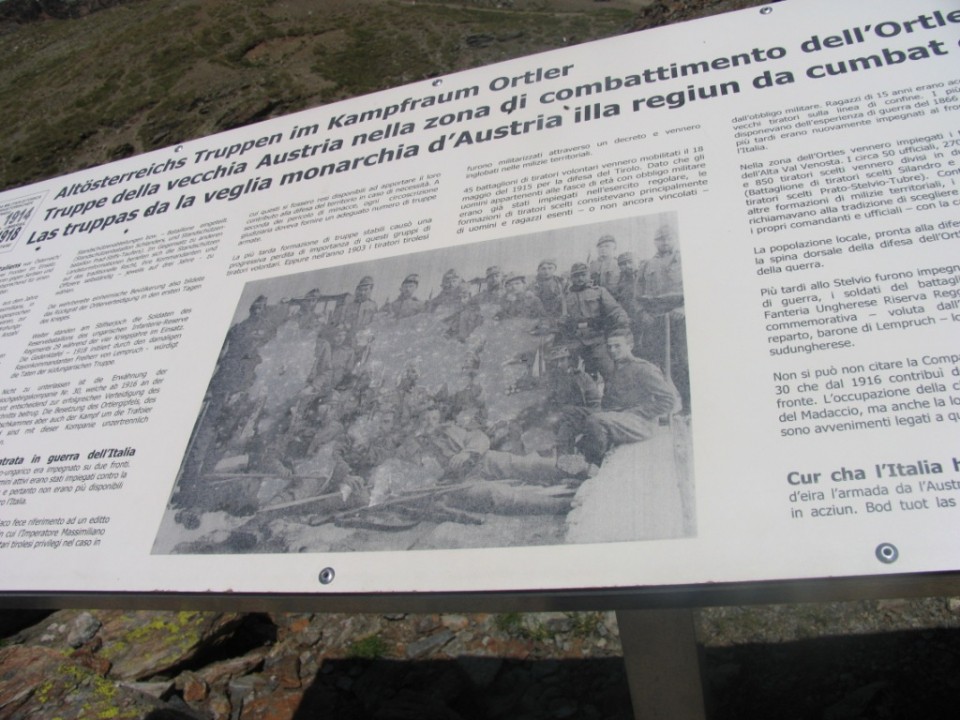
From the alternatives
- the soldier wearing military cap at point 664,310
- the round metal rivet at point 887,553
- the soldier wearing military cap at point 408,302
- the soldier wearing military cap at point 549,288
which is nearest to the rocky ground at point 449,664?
the round metal rivet at point 887,553

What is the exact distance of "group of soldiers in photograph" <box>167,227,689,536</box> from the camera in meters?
1.93

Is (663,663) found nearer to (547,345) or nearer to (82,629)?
(547,345)

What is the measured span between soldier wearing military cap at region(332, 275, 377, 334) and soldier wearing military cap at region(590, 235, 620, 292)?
822mm

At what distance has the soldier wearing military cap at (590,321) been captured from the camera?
2049 millimetres

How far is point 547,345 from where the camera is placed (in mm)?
2146

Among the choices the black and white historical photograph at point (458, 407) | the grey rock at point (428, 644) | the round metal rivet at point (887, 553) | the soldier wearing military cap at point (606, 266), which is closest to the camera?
the round metal rivet at point (887, 553)

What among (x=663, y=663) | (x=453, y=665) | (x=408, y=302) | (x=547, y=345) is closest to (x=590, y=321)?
(x=547, y=345)

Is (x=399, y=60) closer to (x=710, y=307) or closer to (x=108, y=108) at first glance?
(x=108, y=108)

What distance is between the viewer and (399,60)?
32406 millimetres

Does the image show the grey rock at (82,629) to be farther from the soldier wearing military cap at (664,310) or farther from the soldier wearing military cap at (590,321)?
the soldier wearing military cap at (664,310)

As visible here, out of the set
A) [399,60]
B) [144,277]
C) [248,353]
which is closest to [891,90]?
[248,353]

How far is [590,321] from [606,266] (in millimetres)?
208

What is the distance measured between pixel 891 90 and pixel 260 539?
8.47 ft

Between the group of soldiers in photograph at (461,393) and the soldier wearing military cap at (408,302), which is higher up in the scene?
the soldier wearing military cap at (408,302)
